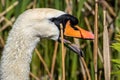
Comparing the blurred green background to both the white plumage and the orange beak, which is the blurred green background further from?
the white plumage

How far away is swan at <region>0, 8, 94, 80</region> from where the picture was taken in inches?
99.0

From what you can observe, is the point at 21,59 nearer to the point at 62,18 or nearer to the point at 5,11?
the point at 62,18

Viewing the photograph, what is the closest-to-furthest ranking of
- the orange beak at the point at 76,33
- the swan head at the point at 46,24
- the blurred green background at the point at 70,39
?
the swan head at the point at 46,24 < the orange beak at the point at 76,33 < the blurred green background at the point at 70,39

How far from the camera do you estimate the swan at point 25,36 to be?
2.51 m

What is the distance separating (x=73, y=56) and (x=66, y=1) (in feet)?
1.41

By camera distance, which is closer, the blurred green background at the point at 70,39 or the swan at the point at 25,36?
the swan at the point at 25,36

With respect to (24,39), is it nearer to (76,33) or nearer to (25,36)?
(25,36)

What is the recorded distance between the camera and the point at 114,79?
131 inches

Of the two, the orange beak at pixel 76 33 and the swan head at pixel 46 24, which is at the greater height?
the swan head at pixel 46 24

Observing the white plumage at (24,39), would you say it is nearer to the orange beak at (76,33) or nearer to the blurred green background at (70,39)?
the orange beak at (76,33)

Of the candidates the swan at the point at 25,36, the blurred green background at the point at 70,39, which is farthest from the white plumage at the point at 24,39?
the blurred green background at the point at 70,39

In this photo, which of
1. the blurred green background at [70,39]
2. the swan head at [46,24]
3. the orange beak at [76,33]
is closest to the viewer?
the swan head at [46,24]

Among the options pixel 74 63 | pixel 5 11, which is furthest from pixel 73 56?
pixel 5 11

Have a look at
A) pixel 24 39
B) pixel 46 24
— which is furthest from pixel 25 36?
pixel 46 24
